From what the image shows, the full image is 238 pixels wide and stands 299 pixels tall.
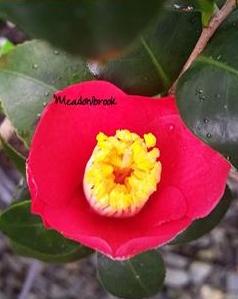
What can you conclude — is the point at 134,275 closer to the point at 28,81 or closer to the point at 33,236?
the point at 33,236

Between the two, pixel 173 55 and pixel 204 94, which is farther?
pixel 173 55

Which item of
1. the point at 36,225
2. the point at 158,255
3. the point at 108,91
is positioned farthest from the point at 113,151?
the point at 158,255

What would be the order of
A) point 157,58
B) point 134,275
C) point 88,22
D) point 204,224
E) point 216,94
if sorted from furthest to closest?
point 134,275, point 204,224, point 157,58, point 216,94, point 88,22

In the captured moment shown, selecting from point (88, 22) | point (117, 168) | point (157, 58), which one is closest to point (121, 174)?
point (117, 168)

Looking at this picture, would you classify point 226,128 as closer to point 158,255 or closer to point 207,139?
point 207,139

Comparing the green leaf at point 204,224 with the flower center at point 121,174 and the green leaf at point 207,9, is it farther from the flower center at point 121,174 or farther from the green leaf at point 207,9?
the green leaf at point 207,9

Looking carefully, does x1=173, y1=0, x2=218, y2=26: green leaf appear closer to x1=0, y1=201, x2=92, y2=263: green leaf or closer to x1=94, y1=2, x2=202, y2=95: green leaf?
x1=94, y1=2, x2=202, y2=95: green leaf
